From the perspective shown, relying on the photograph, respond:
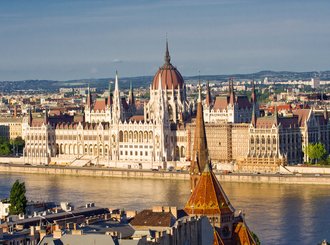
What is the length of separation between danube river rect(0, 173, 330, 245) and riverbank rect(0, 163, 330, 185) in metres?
1.29

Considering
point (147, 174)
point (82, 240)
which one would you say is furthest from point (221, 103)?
point (82, 240)

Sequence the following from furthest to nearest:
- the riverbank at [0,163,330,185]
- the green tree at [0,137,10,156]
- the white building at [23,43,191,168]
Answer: the green tree at [0,137,10,156], the white building at [23,43,191,168], the riverbank at [0,163,330,185]

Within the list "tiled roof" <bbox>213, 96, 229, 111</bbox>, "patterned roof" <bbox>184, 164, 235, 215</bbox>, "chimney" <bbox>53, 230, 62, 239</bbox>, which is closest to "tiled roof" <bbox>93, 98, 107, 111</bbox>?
"tiled roof" <bbox>213, 96, 229, 111</bbox>

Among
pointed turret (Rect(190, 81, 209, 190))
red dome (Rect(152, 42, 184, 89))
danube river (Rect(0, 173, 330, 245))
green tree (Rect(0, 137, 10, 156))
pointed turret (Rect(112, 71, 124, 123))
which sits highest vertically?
red dome (Rect(152, 42, 184, 89))

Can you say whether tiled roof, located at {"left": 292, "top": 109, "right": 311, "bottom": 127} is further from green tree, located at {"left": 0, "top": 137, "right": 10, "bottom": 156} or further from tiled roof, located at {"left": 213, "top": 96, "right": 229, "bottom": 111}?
green tree, located at {"left": 0, "top": 137, "right": 10, "bottom": 156}

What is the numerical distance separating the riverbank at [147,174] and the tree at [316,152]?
5.54 meters

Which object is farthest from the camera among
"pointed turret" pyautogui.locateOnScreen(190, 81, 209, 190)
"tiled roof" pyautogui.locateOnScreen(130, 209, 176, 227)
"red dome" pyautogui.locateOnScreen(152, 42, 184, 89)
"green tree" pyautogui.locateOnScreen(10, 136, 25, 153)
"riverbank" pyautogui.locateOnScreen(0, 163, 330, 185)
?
"green tree" pyautogui.locateOnScreen(10, 136, 25, 153)

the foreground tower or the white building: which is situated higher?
the white building

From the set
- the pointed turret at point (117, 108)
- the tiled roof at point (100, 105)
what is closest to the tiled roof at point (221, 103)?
the pointed turret at point (117, 108)

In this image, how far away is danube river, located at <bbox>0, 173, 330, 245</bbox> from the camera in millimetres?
39625

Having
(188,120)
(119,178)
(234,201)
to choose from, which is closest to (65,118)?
(188,120)

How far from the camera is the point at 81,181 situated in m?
63.8

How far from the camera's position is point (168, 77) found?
249ft

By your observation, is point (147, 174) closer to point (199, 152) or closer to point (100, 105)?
point (100, 105)
